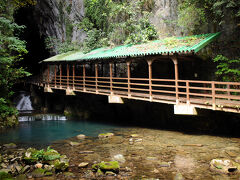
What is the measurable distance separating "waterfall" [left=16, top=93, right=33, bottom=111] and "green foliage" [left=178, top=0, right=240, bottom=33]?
20.6m

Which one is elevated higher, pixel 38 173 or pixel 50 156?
pixel 50 156

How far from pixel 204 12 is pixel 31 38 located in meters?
28.0

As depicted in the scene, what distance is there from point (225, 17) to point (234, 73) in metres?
3.55

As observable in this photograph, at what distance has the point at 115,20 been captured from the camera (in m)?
23.9

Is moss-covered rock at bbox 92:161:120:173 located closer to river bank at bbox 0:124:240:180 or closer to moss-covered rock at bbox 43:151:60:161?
river bank at bbox 0:124:240:180

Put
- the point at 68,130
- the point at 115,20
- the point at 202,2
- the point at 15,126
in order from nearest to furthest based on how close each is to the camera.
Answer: the point at 202,2, the point at 68,130, the point at 15,126, the point at 115,20

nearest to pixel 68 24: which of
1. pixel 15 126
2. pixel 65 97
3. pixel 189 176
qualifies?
pixel 65 97

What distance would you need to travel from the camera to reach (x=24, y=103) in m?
26.5

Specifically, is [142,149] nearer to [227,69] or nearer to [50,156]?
[50,156]

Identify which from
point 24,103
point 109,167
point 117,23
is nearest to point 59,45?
point 24,103

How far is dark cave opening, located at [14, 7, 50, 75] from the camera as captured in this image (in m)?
31.2

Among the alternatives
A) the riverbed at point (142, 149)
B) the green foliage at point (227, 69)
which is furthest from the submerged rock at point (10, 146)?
the green foliage at point (227, 69)

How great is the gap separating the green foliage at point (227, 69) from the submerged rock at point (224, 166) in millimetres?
6309

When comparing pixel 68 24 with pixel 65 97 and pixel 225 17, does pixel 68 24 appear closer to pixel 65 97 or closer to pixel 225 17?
pixel 65 97
